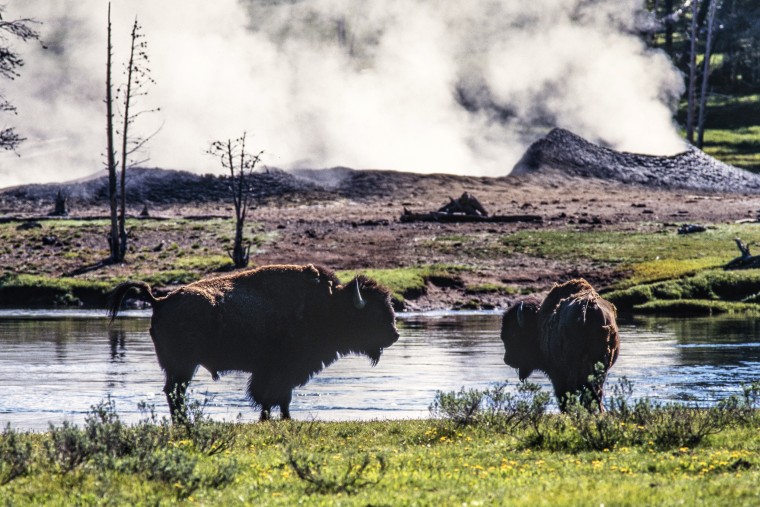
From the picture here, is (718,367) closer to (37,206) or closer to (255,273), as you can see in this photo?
(255,273)

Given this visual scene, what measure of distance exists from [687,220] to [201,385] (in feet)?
116

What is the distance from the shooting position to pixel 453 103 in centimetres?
7450

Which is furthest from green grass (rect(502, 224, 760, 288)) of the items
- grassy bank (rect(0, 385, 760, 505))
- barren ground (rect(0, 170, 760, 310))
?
grassy bank (rect(0, 385, 760, 505))

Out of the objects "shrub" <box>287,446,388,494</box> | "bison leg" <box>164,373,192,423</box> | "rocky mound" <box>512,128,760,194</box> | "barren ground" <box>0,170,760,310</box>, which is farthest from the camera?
"rocky mound" <box>512,128,760,194</box>

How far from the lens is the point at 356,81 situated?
73.6 m

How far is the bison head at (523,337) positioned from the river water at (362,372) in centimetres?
146

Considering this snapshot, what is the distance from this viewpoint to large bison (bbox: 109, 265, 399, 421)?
14.6 meters

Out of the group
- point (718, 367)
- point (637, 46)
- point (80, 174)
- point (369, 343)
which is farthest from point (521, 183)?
point (369, 343)

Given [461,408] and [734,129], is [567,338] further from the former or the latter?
[734,129]

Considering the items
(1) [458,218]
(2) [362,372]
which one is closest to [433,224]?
(1) [458,218]

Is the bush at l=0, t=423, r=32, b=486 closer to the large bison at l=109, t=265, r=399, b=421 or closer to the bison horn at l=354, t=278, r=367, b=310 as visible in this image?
the large bison at l=109, t=265, r=399, b=421

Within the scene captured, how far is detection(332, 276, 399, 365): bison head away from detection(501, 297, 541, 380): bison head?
155 cm

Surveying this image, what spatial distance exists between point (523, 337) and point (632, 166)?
51.8m

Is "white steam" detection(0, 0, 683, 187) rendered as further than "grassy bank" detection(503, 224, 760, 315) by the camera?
Yes
